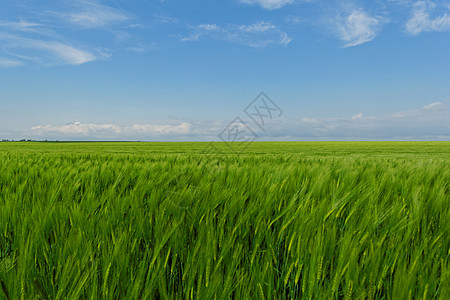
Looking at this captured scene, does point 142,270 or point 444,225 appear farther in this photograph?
point 444,225

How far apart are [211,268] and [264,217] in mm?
365

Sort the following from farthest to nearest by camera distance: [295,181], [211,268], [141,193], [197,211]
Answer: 1. [295,181]
2. [141,193]
3. [197,211]
4. [211,268]

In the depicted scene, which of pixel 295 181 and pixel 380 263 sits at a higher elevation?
pixel 295 181

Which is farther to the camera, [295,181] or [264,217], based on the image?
[295,181]

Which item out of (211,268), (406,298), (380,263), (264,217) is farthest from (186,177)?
(406,298)

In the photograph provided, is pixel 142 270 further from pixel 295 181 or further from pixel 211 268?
pixel 295 181

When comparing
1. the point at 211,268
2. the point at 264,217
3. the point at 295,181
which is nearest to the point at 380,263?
the point at 264,217

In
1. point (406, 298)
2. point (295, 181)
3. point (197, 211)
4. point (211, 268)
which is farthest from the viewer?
point (295, 181)

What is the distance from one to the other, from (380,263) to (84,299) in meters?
0.89

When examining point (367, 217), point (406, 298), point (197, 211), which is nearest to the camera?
point (406, 298)

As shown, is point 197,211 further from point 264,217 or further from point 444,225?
point 444,225

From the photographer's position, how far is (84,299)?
0.70 meters

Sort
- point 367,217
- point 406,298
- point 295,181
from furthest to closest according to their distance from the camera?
point 295,181
point 367,217
point 406,298

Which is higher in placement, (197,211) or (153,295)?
(197,211)
